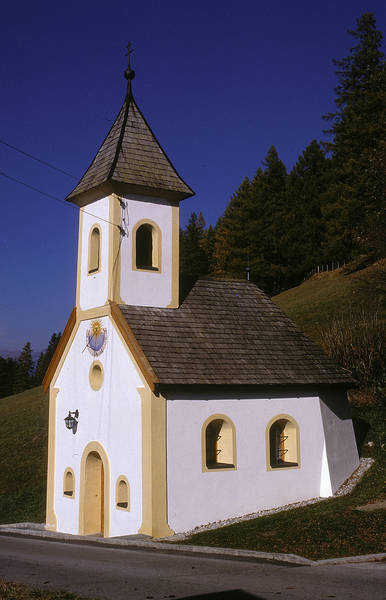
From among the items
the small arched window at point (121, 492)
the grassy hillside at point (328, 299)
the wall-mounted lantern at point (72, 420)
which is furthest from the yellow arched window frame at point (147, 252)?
the grassy hillside at point (328, 299)

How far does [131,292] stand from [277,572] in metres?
10.1

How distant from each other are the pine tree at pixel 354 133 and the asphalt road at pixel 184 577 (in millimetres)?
38479

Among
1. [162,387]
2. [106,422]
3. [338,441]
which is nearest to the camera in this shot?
[162,387]

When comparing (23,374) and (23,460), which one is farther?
(23,374)

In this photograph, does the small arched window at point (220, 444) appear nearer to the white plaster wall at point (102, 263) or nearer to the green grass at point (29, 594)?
the white plaster wall at point (102, 263)

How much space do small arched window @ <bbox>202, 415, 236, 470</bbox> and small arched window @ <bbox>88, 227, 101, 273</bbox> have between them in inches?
238

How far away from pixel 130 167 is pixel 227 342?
238 inches

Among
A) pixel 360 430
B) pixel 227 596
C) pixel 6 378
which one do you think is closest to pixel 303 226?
pixel 360 430

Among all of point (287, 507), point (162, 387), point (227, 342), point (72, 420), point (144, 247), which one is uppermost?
point (144, 247)

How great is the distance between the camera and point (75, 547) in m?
14.8

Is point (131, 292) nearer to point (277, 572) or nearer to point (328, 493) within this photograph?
point (328, 493)

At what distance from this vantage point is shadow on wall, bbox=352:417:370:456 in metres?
22.8

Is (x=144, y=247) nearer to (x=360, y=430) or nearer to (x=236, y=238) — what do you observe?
(x=360, y=430)

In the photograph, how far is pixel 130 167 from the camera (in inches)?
780
